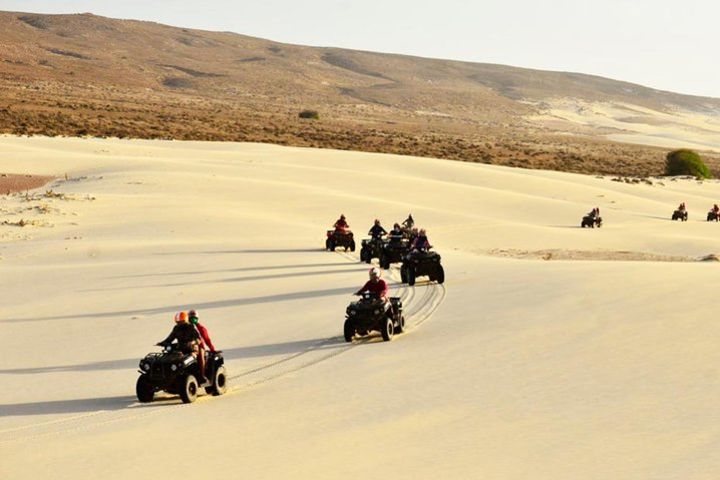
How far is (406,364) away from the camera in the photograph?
14.1 meters

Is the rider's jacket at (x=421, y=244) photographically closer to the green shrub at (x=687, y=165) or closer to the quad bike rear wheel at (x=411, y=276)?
the quad bike rear wheel at (x=411, y=276)

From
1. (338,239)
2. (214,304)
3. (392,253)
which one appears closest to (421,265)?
(392,253)

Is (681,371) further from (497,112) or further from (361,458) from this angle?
(497,112)

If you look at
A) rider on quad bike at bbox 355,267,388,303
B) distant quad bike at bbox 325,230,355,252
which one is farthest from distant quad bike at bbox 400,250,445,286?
distant quad bike at bbox 325,230,355,252

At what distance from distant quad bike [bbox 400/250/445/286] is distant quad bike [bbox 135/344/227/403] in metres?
10.8

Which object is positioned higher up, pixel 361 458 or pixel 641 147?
pixel 641 147

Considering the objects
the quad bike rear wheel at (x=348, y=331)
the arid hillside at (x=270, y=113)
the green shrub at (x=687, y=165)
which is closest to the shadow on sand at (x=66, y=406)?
the quad bike rear wheel at (x=348, y=331)

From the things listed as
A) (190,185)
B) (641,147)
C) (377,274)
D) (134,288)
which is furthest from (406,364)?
(641,147)

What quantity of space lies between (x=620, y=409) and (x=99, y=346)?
909 centimetres

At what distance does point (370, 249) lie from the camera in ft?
91.6

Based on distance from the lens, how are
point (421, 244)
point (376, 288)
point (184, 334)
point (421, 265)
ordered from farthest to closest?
point (421, 244) → point (421, 265) → point (376, 288) → point (184, 334)

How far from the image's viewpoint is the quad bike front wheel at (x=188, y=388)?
12.3 metres

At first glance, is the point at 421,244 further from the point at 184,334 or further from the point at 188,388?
the point at 188,388

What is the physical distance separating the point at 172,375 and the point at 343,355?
3.50m
